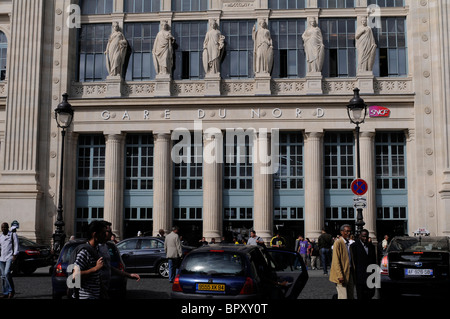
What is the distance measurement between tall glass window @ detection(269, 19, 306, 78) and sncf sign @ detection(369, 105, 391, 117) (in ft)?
13.6

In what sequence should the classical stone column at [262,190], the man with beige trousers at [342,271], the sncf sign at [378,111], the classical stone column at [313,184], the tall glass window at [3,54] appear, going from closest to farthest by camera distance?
the man with beige trousers at [342,271]
the classical stone column at [313,184]
the classical stone column at [262,190]
the sncf sign at [378,111]
the tall glass window at [3,54]

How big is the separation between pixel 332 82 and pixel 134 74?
10908 mm

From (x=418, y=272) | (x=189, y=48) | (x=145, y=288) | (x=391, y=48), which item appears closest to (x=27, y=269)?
(x=145, y=288)

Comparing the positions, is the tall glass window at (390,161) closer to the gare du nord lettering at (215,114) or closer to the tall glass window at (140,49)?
the gare du nord lettering at (215,114)

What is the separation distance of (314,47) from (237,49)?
4.24 metres

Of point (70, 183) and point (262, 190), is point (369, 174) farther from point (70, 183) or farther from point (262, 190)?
point (70, 183)

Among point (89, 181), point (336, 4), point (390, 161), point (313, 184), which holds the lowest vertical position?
point (313, 184)

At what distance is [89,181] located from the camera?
102 feet

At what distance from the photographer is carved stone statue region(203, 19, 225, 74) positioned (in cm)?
3027

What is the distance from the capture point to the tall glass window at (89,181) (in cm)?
3078

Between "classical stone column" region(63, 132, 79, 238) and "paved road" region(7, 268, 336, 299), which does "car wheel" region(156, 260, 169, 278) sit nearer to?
"paved road" region(7, 268, 336, 299)

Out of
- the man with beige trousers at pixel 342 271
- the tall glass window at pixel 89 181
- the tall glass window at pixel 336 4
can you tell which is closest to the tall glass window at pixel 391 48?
the tall glass window at pixel 336 4

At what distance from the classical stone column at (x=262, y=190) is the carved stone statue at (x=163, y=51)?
6.19 m
